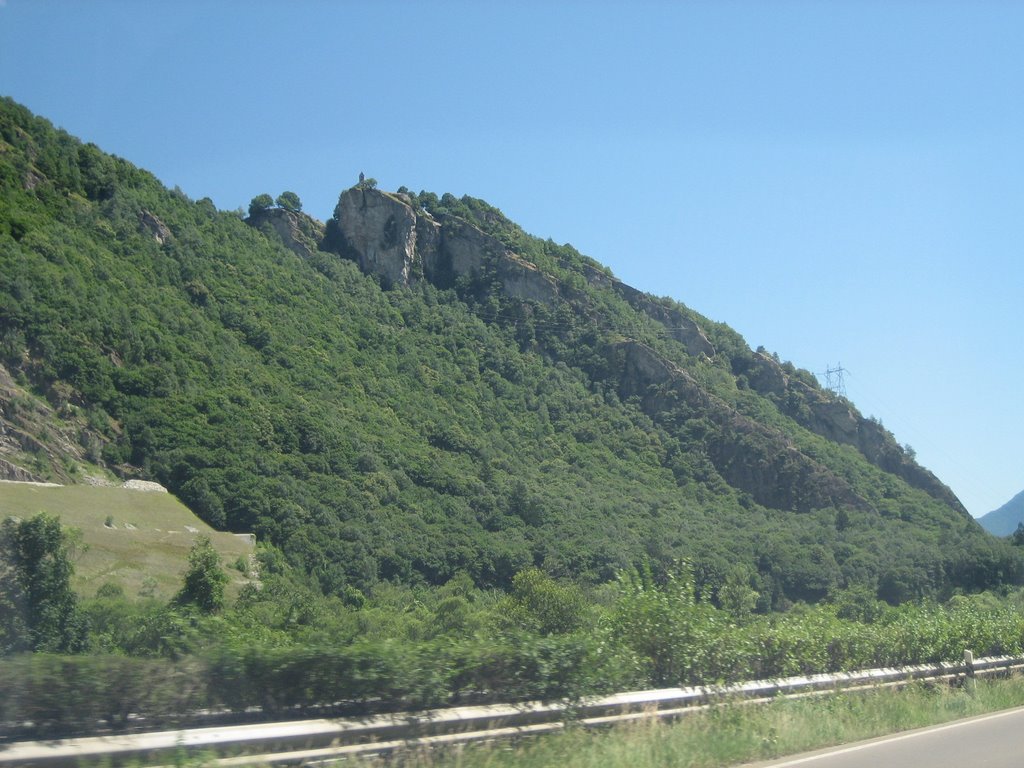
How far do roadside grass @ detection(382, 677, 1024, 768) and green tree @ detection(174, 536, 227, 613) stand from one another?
19184mm

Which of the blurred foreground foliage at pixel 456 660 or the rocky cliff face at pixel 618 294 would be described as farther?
the rocky cliff face at pixel 618 294

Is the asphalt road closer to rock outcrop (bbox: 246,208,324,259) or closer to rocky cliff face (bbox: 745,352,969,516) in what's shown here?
rocky cliff face (bbox: 745,352,969,516)

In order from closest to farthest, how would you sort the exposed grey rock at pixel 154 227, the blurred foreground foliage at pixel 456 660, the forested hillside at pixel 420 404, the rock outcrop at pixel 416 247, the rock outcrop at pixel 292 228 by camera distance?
1. the blurred foreground foliage at pixel 456 660
2. the forested hillside at pixel 420 404
3. the exposed grey rock at pixel 154 227
4. the rock outcrop at pixel 292 228
5. the rock outcrop at pixel 416 247

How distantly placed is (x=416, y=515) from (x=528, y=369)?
1513 inches

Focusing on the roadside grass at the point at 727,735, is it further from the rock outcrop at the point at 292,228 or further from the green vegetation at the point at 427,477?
the rock outcrop at the point at 292,228

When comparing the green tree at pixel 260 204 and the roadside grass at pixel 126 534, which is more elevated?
the green tree at pixel 260 204

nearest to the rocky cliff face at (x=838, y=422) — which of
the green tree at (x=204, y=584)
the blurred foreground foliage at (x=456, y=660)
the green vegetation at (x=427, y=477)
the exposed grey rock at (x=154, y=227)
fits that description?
the green vegetation at (x=427, y=477)

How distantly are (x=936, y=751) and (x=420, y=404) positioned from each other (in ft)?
217

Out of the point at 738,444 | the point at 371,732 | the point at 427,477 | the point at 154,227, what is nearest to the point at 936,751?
the point at 371,732

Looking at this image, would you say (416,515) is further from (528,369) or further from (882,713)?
(882,713)

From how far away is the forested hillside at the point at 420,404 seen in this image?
47.8 metres

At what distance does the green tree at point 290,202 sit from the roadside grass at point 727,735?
10156cm

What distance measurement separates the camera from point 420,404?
7519cm

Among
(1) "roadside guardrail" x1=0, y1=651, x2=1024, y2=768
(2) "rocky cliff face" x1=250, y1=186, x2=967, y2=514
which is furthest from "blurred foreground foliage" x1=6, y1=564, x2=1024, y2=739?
(2) "rocky cliff face" x1=250, y1=186, x2=967, y2=514
